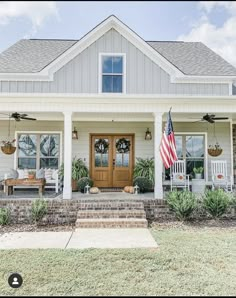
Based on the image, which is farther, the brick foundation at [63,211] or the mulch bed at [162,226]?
the brick foundation at [63,211]

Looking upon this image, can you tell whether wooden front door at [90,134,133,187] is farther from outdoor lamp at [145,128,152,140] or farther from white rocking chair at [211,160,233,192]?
white rocking chair at [211,160,233,192]

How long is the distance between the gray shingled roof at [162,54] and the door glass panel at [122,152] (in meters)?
3.73

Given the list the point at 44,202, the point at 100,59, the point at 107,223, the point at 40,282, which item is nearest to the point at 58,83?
the point at 100,59

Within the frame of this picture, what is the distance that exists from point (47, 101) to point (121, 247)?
16.8 feet

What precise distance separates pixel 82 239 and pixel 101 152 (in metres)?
5.98

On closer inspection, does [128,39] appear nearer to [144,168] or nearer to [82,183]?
[144,168]

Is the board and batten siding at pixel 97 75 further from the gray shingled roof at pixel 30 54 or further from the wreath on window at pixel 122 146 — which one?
the wreath on window at pixel 122 146

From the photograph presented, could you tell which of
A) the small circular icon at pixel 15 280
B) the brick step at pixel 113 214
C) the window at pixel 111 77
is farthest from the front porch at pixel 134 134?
the small circular icon at pixel 15 280

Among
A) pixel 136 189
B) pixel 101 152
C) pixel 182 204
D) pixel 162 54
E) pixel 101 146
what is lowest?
pixel 182 204

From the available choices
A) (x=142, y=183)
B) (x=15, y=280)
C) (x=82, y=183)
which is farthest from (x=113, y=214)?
(x=15, y=280)

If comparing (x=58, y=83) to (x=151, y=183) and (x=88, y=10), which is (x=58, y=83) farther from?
(x=88, y=10)

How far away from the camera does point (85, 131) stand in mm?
11695

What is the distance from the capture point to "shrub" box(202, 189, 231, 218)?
306 inches

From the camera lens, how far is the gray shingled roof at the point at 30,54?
36.6 ft
